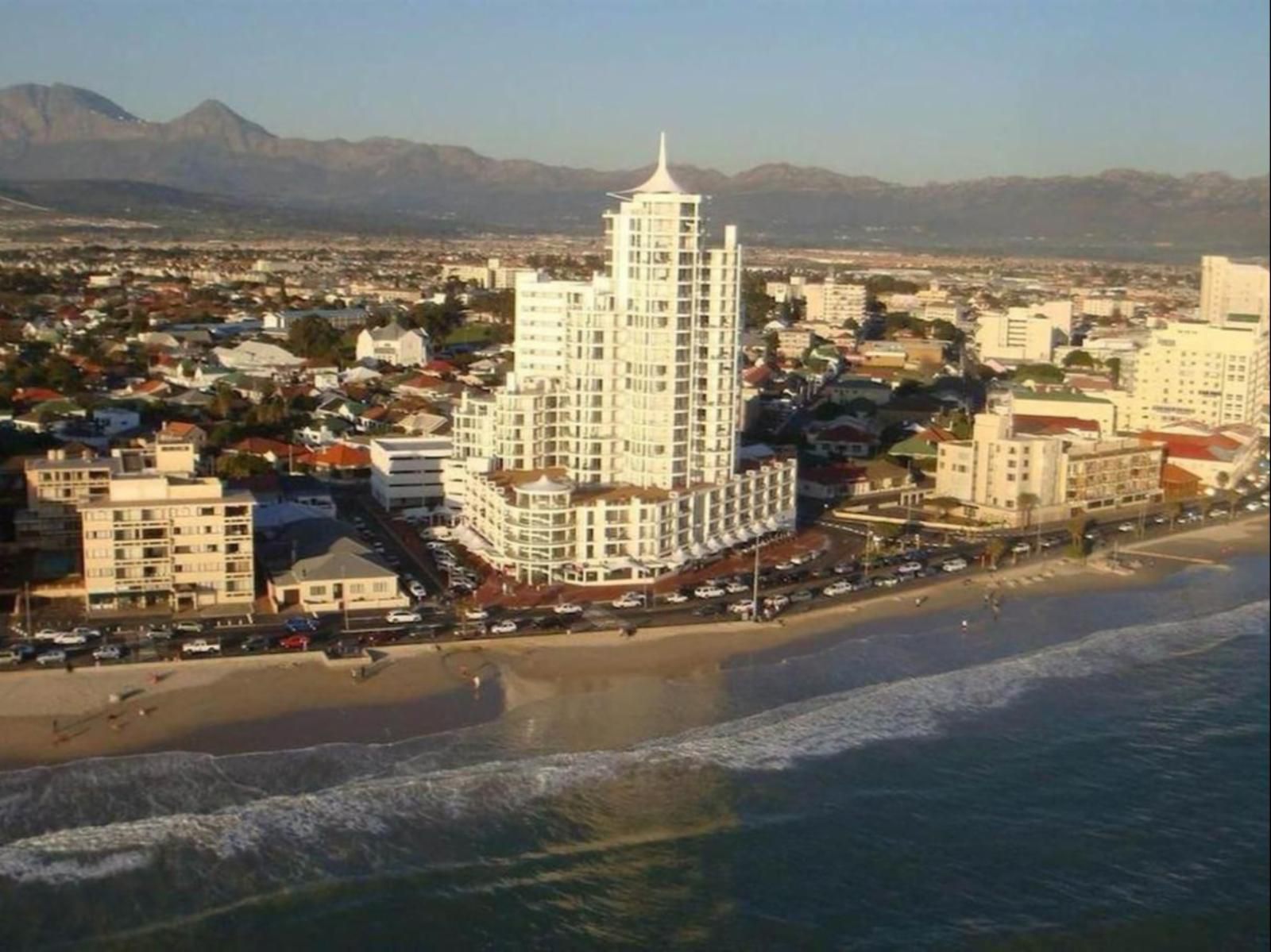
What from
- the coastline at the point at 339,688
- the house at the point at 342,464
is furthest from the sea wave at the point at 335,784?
the house at the point at 342,464

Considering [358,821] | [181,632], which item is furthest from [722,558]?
[358,821]

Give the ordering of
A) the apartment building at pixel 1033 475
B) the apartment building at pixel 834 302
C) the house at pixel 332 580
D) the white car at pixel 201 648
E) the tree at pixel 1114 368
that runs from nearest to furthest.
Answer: the white car at pixel 201 648 < the house at pixel 332 580 < the apartment building at pixel 1033 475 < the tree at pixel 1114 368 < the apartment building at pixel 834 302

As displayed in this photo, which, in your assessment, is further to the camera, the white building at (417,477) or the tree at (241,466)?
the tree at (241,466)

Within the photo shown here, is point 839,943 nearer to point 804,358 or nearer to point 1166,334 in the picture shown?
point 1166,334

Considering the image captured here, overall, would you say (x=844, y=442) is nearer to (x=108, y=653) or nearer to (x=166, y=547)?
(x=166, y=547)

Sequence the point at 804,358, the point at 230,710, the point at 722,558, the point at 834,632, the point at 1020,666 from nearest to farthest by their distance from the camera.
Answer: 1. the point at 230,710
2. the point at 1020,666
3. the point at 834,632
4. the point at 722,558
5. the point at 804,358

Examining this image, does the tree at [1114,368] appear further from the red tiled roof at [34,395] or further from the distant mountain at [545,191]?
the red tiled roof at [34,395]

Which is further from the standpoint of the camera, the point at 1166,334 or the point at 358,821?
the point at 1166,334
